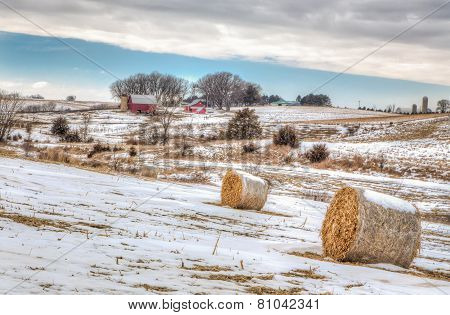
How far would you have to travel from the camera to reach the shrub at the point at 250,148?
158 feet

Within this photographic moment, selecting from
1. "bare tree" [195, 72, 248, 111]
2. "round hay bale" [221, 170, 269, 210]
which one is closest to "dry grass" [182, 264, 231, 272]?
"round hay bale" [221, 170, 269, 210]

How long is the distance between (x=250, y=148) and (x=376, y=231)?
128 feet

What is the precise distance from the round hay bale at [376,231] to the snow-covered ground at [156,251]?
13.2 inches

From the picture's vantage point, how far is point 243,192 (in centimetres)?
1762

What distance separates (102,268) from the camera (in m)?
6.39

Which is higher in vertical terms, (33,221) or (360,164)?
(33,221)

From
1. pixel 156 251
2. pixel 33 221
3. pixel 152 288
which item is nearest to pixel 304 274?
pixel 156 251

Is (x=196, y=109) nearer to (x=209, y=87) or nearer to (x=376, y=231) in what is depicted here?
(x=209, y=87)

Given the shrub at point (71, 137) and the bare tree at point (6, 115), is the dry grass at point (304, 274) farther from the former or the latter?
the shrub at point (71, 137)

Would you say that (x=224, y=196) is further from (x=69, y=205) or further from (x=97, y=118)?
(x=97, y=118)

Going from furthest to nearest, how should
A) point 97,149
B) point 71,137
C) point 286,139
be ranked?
point 71,137 → point 286,139 → point 97,149

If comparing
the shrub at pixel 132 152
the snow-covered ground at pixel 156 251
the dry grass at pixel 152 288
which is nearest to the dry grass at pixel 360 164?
the shrub at pixel 132 152

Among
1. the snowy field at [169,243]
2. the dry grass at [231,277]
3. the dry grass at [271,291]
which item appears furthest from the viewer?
the dry grass at [231,277]
